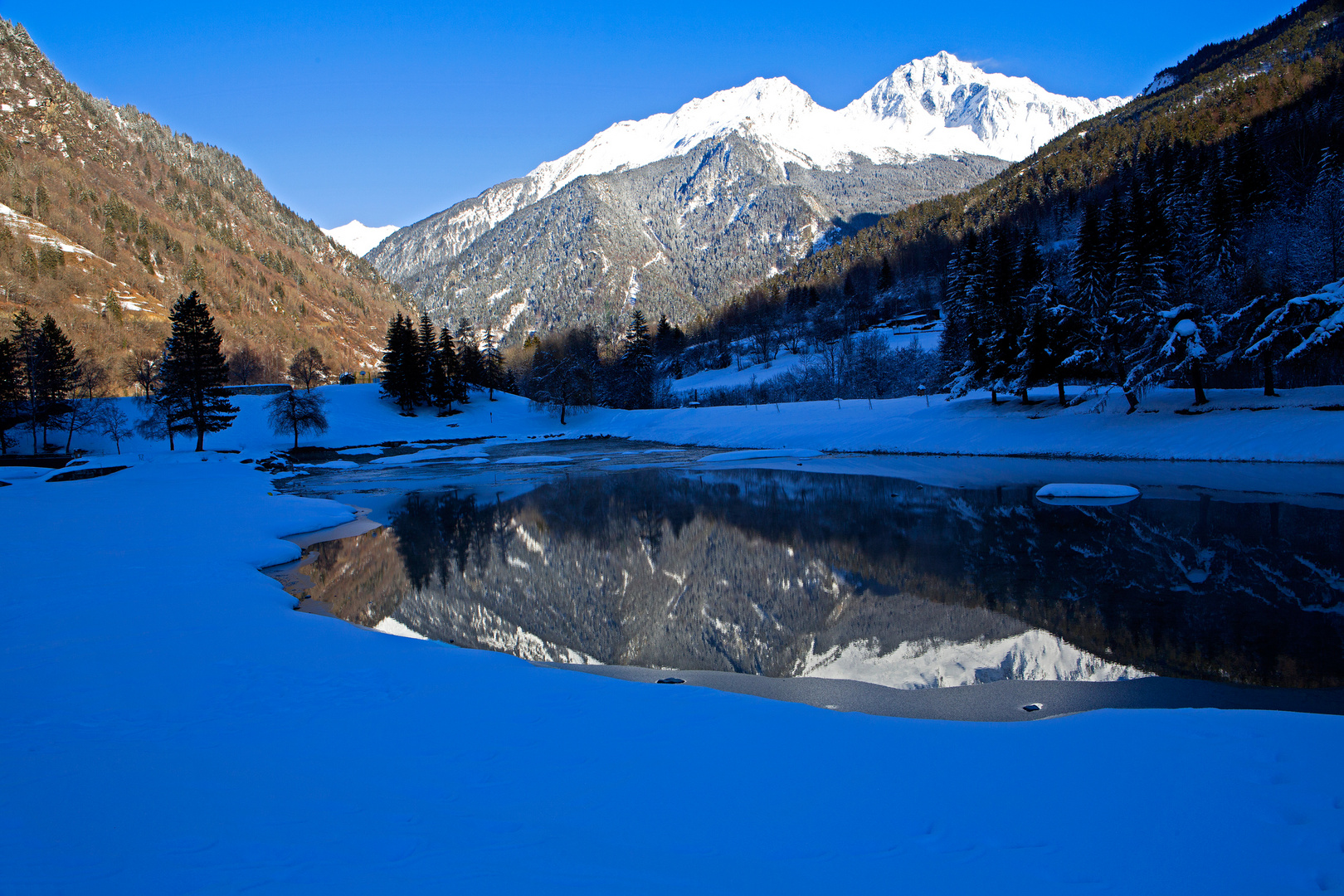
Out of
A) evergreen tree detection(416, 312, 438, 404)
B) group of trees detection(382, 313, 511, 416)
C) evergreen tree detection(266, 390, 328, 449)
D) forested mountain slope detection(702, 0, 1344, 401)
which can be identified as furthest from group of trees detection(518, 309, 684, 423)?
forested mountain slope detection(702, 0, 1344, 401)

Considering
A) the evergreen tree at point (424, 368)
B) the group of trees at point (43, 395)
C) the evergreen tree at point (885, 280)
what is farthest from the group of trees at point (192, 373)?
the evergreen tree at point (885, 280)

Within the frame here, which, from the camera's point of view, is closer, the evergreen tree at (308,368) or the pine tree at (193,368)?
the pine tree at (193,368)

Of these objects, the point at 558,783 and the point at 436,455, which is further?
the point at 436,455

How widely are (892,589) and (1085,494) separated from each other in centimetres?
1206

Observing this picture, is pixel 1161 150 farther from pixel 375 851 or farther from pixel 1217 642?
pixel 375 851

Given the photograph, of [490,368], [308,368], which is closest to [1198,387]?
[490,368]

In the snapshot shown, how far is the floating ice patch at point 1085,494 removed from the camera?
59.2 ft

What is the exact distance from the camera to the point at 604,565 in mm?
13070

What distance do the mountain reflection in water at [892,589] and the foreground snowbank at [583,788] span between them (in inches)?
85.8

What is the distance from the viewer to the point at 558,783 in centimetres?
435

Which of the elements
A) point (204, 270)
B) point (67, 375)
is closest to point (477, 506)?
point (67, 375)

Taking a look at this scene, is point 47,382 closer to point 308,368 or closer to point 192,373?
point 192,373

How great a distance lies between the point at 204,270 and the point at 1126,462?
166073 millimetres

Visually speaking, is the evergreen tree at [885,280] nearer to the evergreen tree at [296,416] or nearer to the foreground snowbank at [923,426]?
the foreground snowbank at [923,426]
